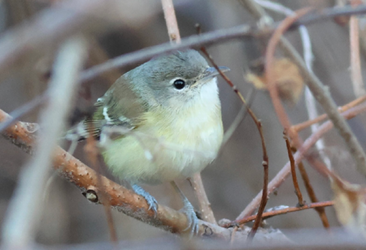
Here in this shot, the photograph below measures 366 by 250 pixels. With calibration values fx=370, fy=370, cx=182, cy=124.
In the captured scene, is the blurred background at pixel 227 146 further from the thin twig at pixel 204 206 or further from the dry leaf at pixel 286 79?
the dry leaf at pixel 286 79

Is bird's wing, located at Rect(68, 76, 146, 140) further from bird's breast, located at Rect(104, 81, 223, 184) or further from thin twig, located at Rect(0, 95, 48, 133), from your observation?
thin twig, located at Rect(0, 95, 48, 133)

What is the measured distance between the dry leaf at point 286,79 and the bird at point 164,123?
1.36 ft

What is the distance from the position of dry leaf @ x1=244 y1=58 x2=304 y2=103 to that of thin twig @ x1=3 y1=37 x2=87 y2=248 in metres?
1.26

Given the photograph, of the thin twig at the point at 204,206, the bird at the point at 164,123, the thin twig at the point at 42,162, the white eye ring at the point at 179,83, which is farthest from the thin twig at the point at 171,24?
the thin twig at the point at 42,162

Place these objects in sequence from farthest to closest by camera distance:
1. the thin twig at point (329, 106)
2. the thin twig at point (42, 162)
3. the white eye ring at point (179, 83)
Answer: the white eye ring at point (179, 83), the thin twig at point (329, 106), the thin twig at point (42, 162)

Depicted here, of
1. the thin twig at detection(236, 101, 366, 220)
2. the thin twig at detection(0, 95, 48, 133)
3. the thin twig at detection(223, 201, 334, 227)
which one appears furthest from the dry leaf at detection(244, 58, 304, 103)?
the thin twig at detection(0, 95, 48, 133)

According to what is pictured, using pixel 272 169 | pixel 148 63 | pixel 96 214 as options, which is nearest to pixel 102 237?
pixel 96 214

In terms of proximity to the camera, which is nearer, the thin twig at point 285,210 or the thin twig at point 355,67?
the thin twig at point 285,210

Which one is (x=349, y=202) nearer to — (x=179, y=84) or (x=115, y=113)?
(x=179, y=84)

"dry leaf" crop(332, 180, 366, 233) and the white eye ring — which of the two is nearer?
Result: "dry leaf" crop(332, 180, 366, 233)

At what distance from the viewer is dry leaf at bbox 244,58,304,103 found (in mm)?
1763

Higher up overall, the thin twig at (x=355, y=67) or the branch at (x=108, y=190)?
the thin twig at (x=355, y=67)

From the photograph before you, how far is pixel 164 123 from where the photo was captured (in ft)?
7.16

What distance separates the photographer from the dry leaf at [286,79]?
1.76 meters
